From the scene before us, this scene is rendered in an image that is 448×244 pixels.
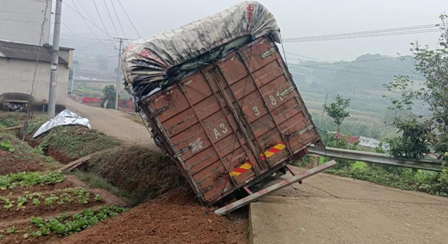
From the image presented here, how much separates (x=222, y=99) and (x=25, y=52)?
21.4 m

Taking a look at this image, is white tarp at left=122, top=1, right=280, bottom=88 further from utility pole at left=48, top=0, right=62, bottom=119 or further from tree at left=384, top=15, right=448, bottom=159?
utility pole at left=48, top=0, right=62, bottom=119

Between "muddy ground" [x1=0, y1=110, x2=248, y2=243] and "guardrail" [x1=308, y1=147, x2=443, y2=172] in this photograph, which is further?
"guardrail" [x1=308, y1=147, x2=443, y2=172]

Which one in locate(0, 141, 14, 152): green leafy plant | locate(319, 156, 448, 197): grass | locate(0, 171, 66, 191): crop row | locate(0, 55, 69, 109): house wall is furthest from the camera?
locate(0, 55, 69, 109): house wall

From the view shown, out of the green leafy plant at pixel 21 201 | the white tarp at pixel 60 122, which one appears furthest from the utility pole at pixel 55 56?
the green leafy plant at pixel 21 201

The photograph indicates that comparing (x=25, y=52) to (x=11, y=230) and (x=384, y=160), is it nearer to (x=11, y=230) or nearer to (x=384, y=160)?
(x=11, y=230)

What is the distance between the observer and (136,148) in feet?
37.5

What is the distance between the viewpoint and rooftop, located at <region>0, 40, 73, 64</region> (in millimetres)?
23812

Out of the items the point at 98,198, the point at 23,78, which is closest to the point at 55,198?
the point at 98,198

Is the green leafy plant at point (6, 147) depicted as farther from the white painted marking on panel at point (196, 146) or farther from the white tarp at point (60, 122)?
the white painted marking on panel at point (196, 146)

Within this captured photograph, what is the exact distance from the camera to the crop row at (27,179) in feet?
28.4

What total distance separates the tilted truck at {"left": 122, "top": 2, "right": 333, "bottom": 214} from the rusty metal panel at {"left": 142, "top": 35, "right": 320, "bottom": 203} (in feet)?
0.06

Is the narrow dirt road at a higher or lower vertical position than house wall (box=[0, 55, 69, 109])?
lower

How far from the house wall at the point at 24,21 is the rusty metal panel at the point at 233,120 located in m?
25.9

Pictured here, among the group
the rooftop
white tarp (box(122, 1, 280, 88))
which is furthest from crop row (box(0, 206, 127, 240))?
the rooftop
